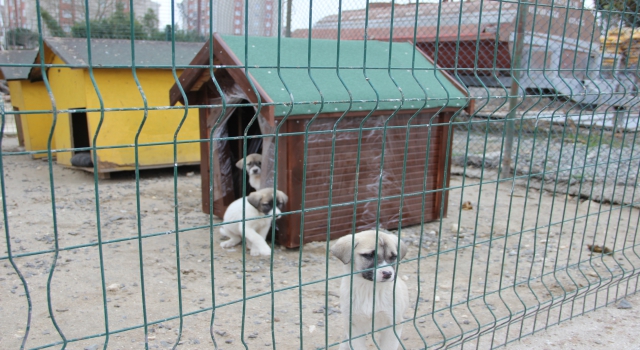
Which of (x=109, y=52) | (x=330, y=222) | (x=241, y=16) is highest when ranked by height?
(x=241, y=16)

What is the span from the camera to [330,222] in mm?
4125

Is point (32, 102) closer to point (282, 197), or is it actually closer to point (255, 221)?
point (255, 221)

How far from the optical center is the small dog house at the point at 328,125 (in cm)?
452

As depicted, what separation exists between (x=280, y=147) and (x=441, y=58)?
5.35 metres

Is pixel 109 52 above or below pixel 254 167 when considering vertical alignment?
above

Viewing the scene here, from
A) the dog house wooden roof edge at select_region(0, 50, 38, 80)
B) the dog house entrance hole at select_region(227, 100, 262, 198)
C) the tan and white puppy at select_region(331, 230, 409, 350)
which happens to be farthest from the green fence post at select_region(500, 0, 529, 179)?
the dog house wooden roof edge at select_region(0, 50, 38, 80)

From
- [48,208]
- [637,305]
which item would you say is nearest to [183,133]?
[48,208]

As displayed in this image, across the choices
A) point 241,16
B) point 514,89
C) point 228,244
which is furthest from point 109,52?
point 514,89

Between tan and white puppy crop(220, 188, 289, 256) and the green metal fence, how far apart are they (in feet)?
0.46

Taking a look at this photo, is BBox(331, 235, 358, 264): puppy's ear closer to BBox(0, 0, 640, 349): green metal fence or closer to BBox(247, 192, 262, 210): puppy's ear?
BBox(0, 0, 640, 349): green metal fence

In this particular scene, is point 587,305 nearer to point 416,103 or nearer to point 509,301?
point 509,301

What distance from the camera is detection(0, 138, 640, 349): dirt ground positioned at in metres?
3.08

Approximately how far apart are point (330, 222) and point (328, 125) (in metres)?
1.05

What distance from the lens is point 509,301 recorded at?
3910 mm
